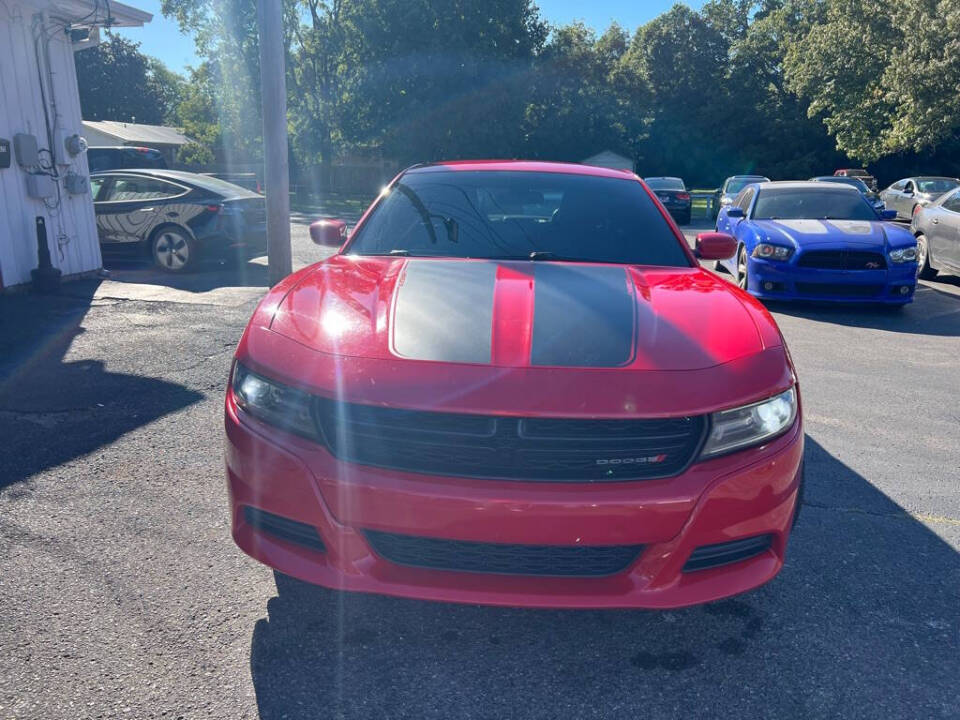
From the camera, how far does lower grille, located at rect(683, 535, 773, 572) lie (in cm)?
237

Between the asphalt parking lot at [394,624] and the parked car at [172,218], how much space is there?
20.5 feet

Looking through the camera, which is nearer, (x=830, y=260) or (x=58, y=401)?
(x=58, y=401)

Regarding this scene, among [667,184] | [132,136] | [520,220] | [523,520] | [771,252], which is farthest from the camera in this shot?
[132,136]

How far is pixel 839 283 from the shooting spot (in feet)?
27.6

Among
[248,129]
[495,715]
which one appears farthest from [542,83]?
[495,715]

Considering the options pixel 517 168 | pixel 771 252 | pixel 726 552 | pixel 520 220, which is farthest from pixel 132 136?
pixel 726 552

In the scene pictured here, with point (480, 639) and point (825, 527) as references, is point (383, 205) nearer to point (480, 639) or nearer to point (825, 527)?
point (480, 639)

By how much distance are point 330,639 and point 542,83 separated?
1390 inches

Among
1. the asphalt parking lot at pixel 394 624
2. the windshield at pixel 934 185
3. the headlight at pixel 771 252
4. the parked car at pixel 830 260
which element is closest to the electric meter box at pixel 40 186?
the asphalt parking lot at pixel 394 624

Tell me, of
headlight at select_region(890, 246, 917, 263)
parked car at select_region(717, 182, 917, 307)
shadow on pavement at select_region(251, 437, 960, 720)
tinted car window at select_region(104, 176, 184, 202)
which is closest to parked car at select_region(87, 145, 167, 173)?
tinted car window at select_region(104, 176, 184, 202)

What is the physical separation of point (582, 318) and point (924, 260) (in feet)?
34.5

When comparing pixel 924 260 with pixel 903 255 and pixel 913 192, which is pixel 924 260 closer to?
pixel 903 255

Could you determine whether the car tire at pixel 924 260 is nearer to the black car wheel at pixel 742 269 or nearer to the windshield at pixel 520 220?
the black car wheel at pixel 742 269

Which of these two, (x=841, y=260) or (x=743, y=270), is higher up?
(x=841, y=260)
